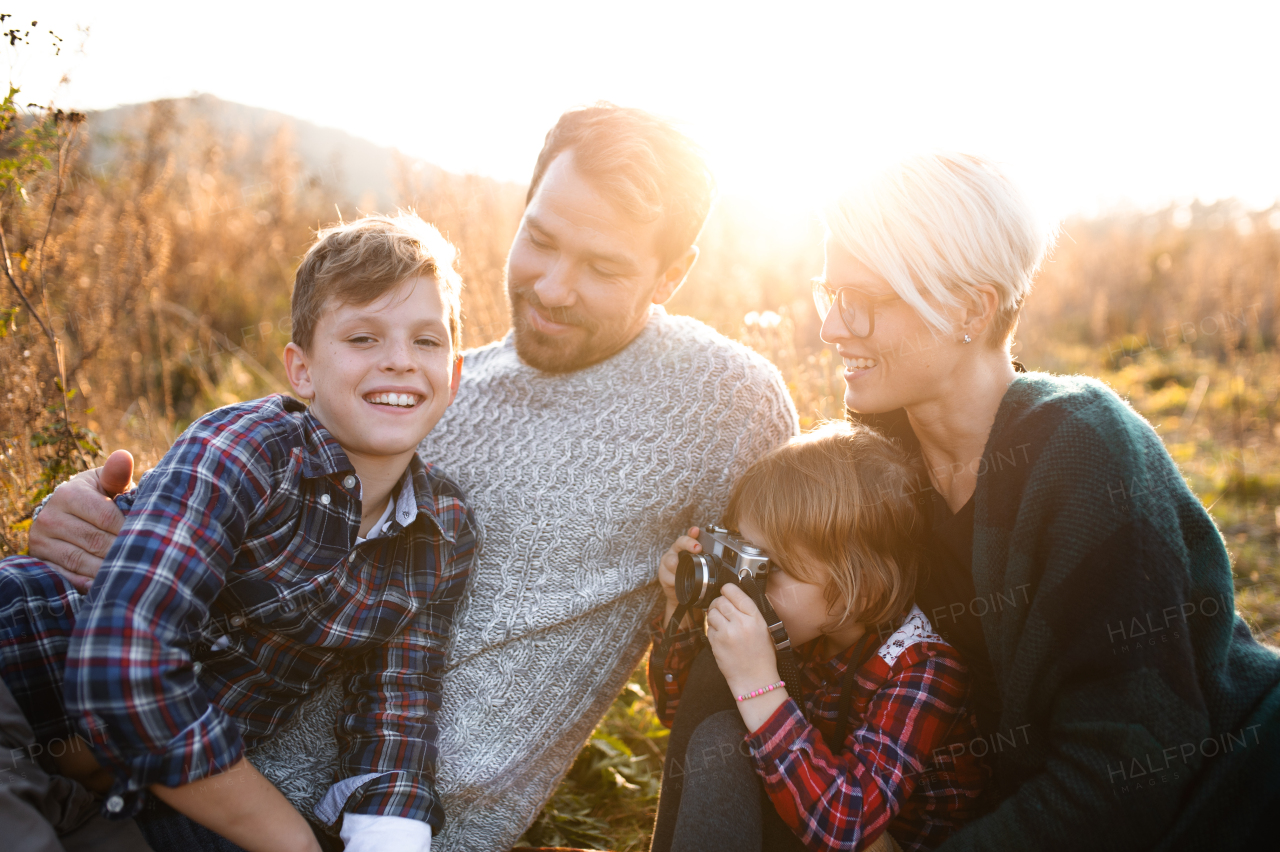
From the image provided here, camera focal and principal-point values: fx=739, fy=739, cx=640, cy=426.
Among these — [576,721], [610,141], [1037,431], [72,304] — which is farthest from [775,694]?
[72,304]

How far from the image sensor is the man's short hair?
2.13 meters

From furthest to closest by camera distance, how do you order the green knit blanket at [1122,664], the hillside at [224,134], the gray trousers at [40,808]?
the hillside at [224,134] < the green knit blanket at [1122,664] < the gray trousers at [40,808]

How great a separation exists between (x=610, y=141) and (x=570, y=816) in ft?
7.21

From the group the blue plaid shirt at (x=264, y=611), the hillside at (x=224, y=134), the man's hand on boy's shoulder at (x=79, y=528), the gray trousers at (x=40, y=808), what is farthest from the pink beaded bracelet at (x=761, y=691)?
the hillside at (x=224, y=134)

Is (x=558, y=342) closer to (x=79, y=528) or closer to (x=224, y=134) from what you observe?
(x=79, y=528)

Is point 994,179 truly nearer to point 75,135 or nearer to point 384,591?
point 384,591

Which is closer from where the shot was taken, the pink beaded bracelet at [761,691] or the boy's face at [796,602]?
the pink beaded bracelet at [761,691]

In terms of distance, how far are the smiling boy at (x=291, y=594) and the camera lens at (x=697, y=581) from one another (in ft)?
1.85

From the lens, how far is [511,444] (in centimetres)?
218

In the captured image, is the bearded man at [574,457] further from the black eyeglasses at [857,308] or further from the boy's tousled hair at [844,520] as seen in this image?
the black eyeglasses at [857,308]

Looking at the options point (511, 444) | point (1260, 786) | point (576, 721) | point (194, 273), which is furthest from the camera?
point (194, 273)

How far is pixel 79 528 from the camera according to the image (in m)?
1.67

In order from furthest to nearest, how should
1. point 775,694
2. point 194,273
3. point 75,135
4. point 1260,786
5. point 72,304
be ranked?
point 194,273, point 72,304, point 75,135, point 775,694, point 1260,786

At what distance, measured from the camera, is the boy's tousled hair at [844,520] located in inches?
70.9
